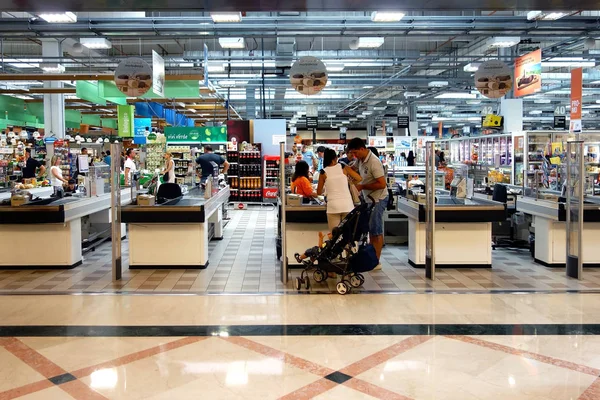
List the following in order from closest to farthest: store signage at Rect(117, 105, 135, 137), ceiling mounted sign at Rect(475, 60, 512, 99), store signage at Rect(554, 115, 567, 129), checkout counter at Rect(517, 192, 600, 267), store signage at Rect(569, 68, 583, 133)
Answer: checkout counter at Rect(517, 192, 600, 267) < ceiling mounted sign at Rect(475, 60, 512, 99) < store signage at Rect(569, 68, 583, 133) < store signage at Rect(117, 105, 135, 137) < store signage at Rect(554, 115, 567, 129)

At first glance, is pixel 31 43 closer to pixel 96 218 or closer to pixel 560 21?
pixel 96 218

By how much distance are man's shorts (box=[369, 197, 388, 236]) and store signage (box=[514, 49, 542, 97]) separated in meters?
7.40

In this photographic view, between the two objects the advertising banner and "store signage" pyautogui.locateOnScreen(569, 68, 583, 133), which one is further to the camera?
the advertising banner

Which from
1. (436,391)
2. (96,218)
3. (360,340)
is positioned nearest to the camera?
(436,391)

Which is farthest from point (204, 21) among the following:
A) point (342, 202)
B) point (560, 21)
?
point (560, 21)

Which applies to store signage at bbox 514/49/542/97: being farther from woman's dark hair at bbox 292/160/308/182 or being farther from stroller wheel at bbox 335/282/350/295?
stroller wheel at bbox 335/282/350/295

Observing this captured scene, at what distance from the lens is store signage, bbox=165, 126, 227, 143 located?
849 inches

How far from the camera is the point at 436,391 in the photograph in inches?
147

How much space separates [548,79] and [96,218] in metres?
19.1

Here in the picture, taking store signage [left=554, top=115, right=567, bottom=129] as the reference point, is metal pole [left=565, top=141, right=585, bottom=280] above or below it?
below

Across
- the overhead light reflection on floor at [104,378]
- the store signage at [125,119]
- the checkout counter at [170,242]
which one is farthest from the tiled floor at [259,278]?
the store signage at [125,119]

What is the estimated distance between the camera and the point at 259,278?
24.2 ft

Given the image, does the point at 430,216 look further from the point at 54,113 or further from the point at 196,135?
the point at 196,135

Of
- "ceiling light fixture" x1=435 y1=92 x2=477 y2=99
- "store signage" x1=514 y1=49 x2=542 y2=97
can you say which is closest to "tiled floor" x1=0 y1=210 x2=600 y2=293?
"store signage" x1=514 y1=49 x2=542 y2=97
